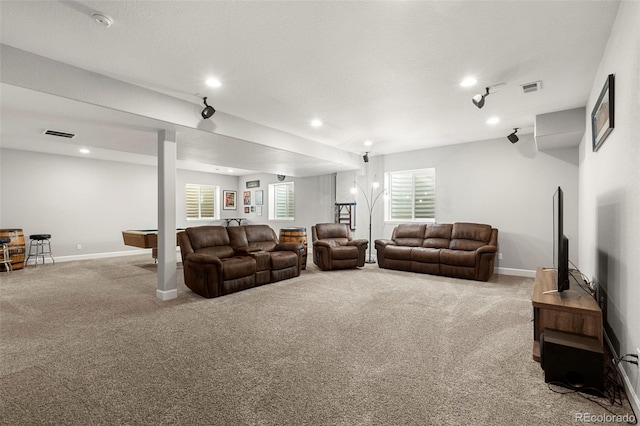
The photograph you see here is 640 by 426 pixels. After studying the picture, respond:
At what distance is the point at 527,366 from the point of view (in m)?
2.24

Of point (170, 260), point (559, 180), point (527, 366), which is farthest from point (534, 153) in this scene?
point (170, 260)

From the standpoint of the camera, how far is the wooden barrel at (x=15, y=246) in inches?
229

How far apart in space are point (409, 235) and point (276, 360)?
4.61 metres

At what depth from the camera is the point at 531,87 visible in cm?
347

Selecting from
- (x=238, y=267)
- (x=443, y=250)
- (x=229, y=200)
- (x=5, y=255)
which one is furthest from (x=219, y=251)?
(x=229, y=200)

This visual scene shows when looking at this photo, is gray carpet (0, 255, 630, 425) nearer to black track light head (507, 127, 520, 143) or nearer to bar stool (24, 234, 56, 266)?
black track light head (507, 127, 520, 143)

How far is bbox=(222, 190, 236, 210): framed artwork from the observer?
10.7 m

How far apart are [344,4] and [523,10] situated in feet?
4.34

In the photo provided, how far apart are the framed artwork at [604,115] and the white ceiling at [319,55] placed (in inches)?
17.6

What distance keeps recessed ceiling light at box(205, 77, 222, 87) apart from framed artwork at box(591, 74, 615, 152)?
142 inches

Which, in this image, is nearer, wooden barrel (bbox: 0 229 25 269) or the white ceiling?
the white ceiling

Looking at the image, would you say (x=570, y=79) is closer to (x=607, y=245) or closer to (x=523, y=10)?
(x=523, y=10)

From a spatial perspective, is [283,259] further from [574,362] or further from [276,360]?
[574,362]

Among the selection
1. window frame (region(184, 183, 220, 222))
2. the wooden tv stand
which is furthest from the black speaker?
window frame (region(184, 183, 220, 222))
